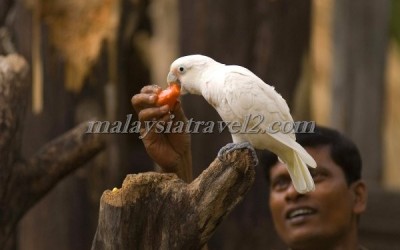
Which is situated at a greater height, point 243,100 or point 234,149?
point 243,100

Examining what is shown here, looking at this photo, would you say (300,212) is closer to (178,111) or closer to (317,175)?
(317,175)

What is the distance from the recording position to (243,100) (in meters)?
3.94

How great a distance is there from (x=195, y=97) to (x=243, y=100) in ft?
5.92

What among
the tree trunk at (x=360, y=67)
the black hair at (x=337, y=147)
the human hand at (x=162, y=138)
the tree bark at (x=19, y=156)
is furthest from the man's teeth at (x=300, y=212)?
the tree trunk at (x=360, y=67)

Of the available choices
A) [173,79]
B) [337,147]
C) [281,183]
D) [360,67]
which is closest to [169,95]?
[173,79]

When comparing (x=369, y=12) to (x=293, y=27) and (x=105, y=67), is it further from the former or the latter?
(x=105, y=67)

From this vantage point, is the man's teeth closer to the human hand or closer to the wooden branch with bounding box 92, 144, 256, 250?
the human hand

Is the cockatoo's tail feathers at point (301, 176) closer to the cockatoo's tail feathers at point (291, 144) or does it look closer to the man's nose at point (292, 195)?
the cockatoo's tail feathers at point (291, 144)

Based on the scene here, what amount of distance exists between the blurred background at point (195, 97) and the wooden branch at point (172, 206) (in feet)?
4.36

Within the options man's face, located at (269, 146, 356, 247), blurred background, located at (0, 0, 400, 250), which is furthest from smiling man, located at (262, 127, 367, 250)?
blurred background, located at (0, 0, 400, 250)

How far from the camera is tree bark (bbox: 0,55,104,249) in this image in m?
4.75

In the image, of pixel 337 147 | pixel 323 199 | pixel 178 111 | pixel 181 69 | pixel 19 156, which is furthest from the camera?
pixel 337 147

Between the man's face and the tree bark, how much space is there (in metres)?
0.73

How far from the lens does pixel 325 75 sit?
435 inches
